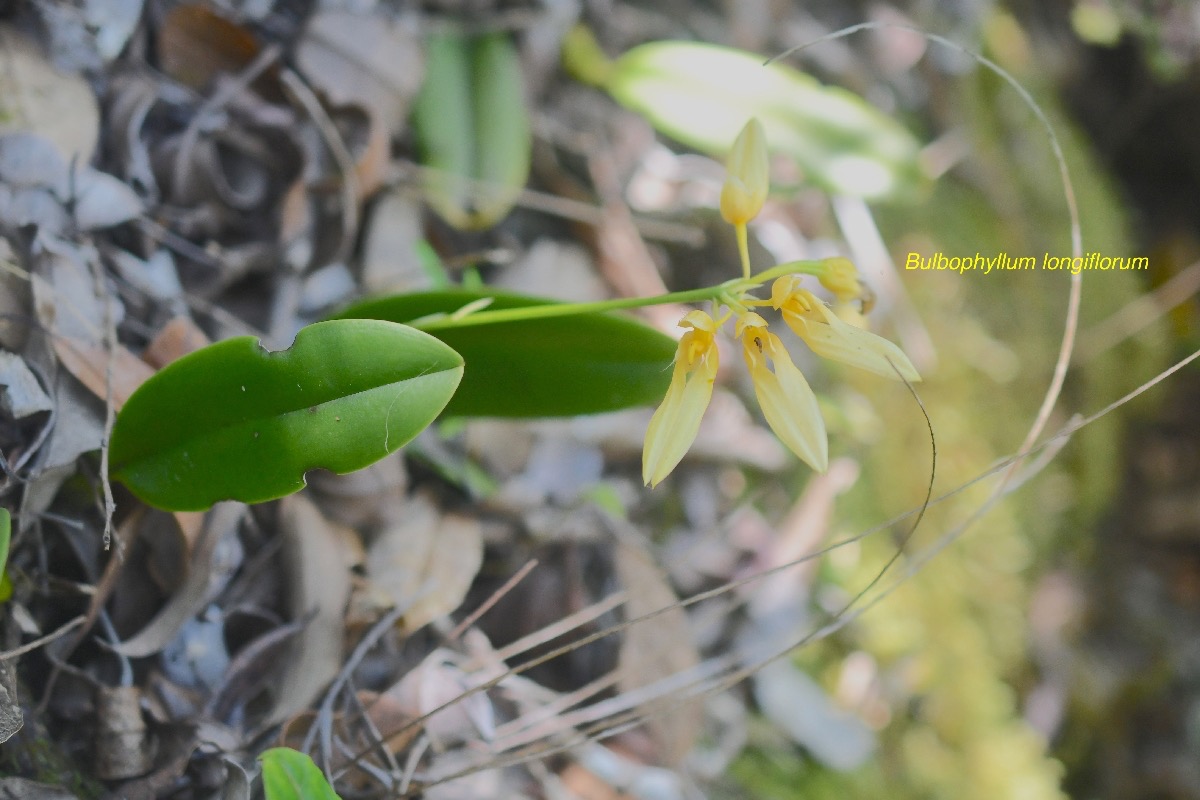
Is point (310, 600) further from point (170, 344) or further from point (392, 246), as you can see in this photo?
point (392, 246)

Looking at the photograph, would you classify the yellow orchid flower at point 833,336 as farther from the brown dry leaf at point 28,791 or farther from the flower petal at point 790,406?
the brown dry leaf at point 28,791

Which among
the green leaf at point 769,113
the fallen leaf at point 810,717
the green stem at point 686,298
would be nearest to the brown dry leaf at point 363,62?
the green leaf at point 769,113

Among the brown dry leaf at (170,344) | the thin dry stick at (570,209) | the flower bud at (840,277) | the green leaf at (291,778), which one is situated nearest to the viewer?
the green leaf at (291,778)

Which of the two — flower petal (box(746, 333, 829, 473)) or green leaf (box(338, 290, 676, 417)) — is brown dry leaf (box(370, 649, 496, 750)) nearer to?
green leaf (box(338, 290, 676, 417))

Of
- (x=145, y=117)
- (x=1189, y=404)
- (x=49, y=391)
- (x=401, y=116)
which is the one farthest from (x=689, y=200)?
(x=1189, y=404)

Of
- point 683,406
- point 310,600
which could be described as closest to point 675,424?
point 683,406

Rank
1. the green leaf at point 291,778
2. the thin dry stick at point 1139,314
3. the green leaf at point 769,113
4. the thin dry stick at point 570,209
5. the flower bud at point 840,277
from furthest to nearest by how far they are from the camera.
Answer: the thin dry stick at point 1139,314 < the green leaf at point 769,113 < the thin dry stick at point 570,209 < the flower bud at point 840,277 < the green leaf at point 291,778

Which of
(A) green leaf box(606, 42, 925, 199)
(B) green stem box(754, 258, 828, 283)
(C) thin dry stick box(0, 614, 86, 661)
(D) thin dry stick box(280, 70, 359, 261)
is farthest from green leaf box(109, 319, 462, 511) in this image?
(A) green leaf box(606, 42, 925, 199)
